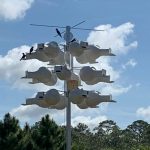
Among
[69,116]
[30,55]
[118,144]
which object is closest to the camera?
[69,116]

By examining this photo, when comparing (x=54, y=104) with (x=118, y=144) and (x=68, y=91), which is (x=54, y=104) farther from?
(x=118, y=144)

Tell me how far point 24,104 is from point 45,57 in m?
1.59

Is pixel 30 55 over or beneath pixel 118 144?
beneath

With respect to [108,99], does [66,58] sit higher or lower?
higher

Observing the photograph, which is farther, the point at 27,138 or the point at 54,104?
the point at 27,138

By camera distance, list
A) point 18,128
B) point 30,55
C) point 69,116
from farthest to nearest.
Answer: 1. point 18,128
2. point 30,55
3. point 69,116

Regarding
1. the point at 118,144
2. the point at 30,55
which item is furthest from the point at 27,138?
the point at 118,144

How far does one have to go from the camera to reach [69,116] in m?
16.8

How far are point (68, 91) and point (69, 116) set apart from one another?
832 millimetres

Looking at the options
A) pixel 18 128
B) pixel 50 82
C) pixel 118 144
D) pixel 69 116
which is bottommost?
pixel 69 116

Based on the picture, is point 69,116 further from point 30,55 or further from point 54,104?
point 30,55

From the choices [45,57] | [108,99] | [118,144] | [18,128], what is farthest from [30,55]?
[118,144]

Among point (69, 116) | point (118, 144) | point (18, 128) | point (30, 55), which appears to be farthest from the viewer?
point (118, 144)

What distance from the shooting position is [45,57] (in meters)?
17.6
